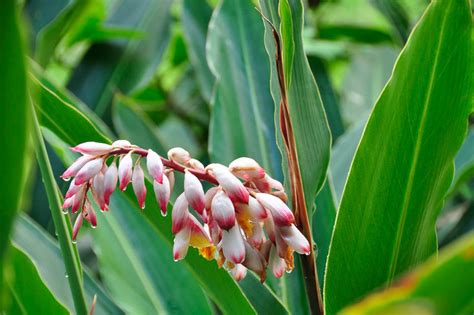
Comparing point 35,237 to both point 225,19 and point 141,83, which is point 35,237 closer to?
point 225,19

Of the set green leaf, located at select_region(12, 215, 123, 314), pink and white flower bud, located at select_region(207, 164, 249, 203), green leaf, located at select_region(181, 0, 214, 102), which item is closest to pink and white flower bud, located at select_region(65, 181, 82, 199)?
pink and white flower bud, located at select_region(207, 164, 249, 203)

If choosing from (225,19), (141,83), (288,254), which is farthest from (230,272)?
(141,83)

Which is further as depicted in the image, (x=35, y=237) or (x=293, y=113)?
(x=35, y=237)

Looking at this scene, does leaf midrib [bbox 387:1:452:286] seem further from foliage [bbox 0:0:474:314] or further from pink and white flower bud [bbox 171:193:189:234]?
pink and white flower bud [bbox 171:193:189:234]

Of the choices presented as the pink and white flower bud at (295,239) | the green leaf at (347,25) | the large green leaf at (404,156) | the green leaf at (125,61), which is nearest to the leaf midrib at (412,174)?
the large green leaf at (404,156)

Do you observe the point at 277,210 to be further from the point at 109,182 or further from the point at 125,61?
the point at 125,61

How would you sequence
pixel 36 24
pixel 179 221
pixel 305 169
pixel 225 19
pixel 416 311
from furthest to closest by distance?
pixel 36 24
pixel 225 19
pixel 305 169
pixel 179 221
pixel 416 311
